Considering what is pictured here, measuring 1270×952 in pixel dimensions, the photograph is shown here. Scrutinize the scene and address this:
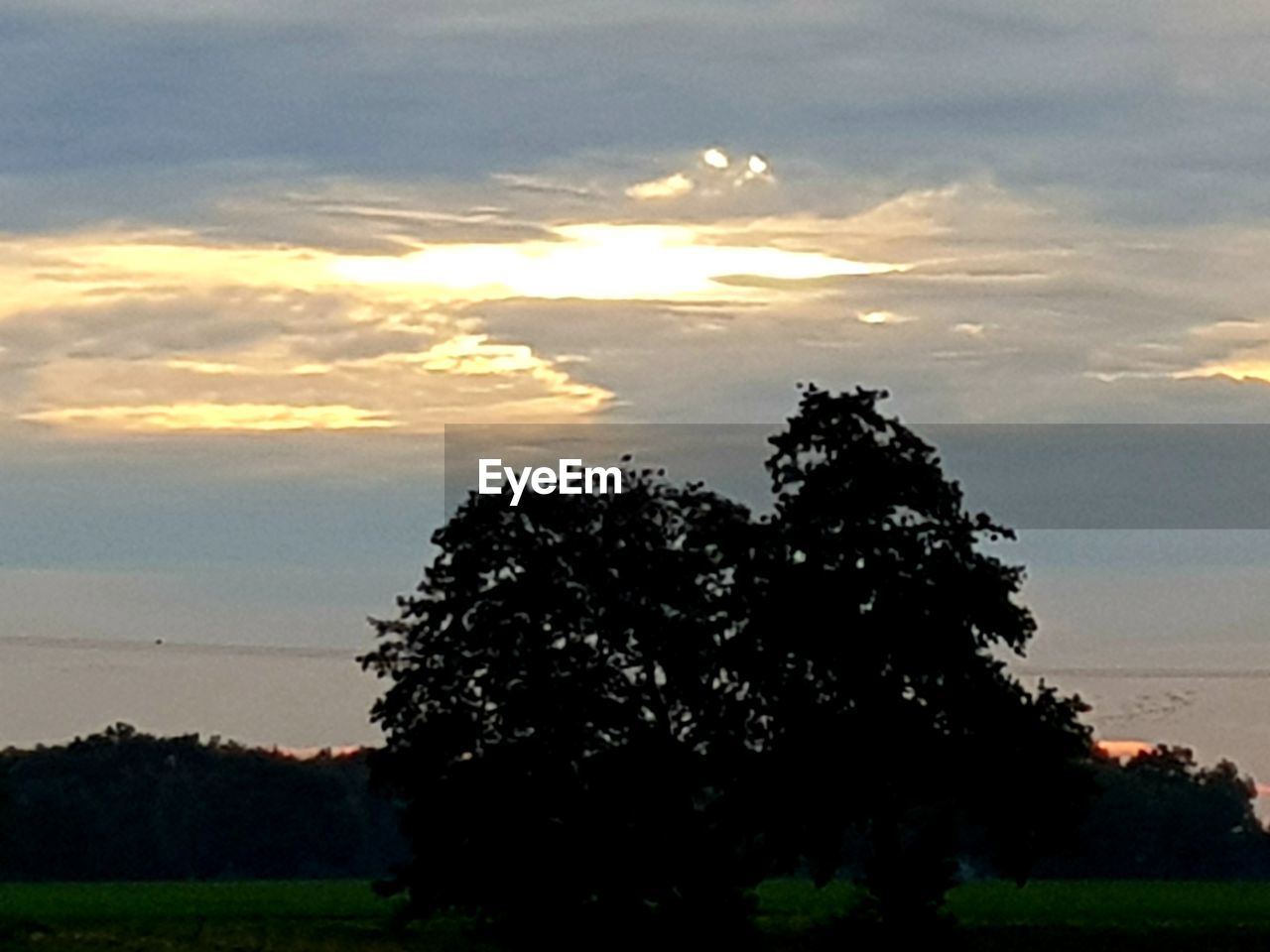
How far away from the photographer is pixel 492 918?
72875 mm

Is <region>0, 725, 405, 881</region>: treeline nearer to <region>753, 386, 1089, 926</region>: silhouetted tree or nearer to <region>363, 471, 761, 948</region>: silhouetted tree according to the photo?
<region>363, 471, 761, 948</region>: silhouetted tree

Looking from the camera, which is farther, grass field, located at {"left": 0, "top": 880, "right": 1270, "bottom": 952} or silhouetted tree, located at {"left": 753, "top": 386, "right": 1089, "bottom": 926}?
grass field, located at {"left": 0, "top": 880, "right": 1270, "bottom": 952}

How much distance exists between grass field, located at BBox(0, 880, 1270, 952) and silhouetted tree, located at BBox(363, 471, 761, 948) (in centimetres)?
568

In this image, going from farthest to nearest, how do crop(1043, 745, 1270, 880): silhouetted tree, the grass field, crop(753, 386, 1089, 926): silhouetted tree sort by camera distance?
crop(1043, 745, 1270, 880): silhouetted tree
the grass field
crop(753, 386, 1089, 926): silhouetted tree

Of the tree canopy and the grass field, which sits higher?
the tree canopy

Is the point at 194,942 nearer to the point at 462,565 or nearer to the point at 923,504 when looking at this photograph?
the point at 462,565

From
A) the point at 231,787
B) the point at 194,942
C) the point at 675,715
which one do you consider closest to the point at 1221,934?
the point at 675,715

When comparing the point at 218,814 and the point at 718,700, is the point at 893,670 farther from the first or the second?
the point at 218,814

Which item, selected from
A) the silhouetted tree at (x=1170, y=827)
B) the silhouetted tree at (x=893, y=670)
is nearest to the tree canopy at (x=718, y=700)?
the silhouetted tree at (x=893, y=670)

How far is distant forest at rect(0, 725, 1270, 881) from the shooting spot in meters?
175

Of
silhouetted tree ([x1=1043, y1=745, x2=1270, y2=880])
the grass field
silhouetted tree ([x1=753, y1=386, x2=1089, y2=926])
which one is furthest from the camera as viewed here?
silhouetted tree ([x1=1043, y1=745, x2=1270, y2=880])

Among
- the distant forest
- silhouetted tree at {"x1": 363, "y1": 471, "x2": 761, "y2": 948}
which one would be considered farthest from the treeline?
silhouetted tree at {"x1": 363, "y1": 471, "x2": 761, "y2": 948}

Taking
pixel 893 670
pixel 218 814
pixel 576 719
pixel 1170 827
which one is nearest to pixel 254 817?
pixel 218 814

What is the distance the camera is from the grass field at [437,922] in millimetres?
85812
